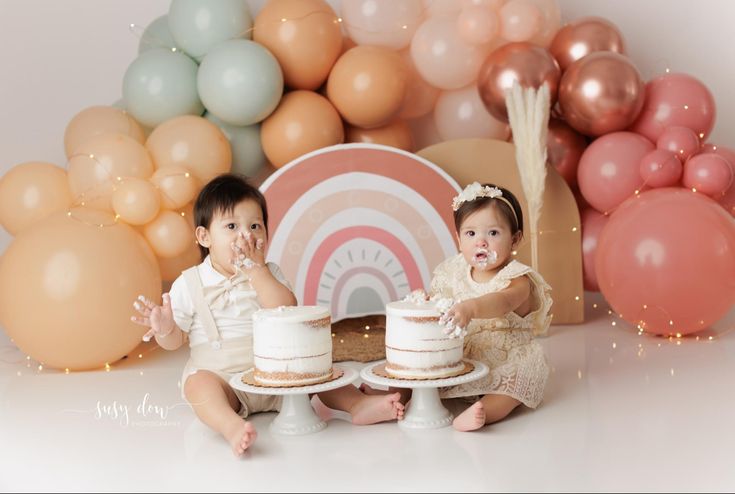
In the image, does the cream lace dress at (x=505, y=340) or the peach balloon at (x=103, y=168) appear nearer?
the cream lace dress at (x=505, y=340)

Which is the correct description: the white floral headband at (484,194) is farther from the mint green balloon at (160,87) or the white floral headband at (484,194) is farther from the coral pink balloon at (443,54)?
the mint green balloon at (160,87)

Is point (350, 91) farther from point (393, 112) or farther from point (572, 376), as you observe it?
point (572, 376)

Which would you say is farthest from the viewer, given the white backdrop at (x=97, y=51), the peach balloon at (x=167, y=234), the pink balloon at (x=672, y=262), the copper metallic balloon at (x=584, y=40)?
the white backdrop at (x=97, y=51)

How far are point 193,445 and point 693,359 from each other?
159 cm

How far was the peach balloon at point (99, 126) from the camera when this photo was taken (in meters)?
3.32

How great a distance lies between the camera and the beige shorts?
2.28 metres

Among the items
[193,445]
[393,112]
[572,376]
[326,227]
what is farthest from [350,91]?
[193,445]

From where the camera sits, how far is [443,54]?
339 cm

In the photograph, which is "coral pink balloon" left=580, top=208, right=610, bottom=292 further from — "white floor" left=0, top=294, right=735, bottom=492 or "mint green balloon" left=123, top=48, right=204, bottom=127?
"mint green balloon" left=123, top=48, right=204, bottom=127

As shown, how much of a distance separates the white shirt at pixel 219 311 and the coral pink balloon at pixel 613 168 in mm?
1444

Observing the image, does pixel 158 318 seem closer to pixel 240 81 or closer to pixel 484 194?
pixel 484 194

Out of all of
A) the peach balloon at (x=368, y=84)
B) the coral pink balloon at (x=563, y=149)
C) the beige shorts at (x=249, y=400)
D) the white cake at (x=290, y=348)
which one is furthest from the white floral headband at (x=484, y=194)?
the coral pink balloon at (x=563, y=149)

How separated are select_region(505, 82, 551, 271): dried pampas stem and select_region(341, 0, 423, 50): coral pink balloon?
482 millimetres

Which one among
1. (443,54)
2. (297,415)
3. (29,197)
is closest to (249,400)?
(297,415)
